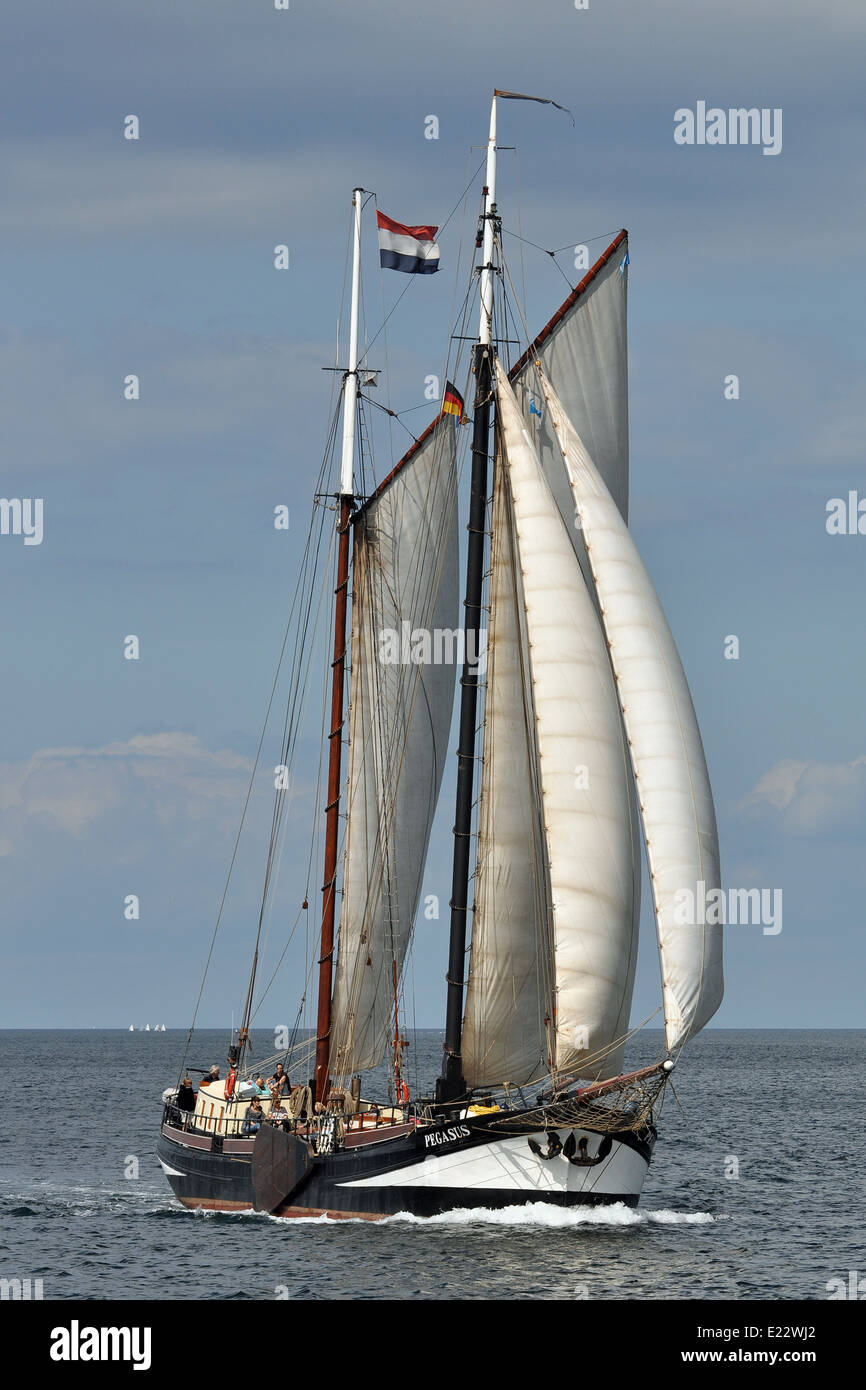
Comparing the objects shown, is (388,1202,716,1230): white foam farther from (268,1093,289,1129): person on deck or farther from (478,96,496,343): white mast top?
(478,96,496,343): white mast top

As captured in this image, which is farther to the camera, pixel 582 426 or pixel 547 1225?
pixel 582 426

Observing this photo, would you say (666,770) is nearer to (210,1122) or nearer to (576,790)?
(576,790)

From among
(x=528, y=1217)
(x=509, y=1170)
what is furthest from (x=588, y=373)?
(x=528, y=1217)

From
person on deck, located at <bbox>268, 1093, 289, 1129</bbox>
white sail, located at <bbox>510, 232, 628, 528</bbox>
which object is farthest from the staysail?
person on deck, located at <bbox>268, 1093, 289, 1129</bbox>

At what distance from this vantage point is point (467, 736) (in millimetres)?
49469

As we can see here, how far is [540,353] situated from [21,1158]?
43.8 metres

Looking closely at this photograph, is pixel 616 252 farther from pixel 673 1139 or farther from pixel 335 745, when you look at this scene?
pixel 673 1139

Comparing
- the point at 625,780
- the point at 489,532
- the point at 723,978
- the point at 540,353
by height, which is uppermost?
the point at 540,353

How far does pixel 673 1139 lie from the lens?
8756cm

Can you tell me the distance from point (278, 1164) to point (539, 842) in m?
10.6

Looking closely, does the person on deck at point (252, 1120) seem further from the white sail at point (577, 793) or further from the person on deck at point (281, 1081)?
the white sail at point (577, 793)

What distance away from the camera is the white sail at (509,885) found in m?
48.2

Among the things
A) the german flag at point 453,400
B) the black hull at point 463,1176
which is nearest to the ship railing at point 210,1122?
the black hull at point 463,1176
